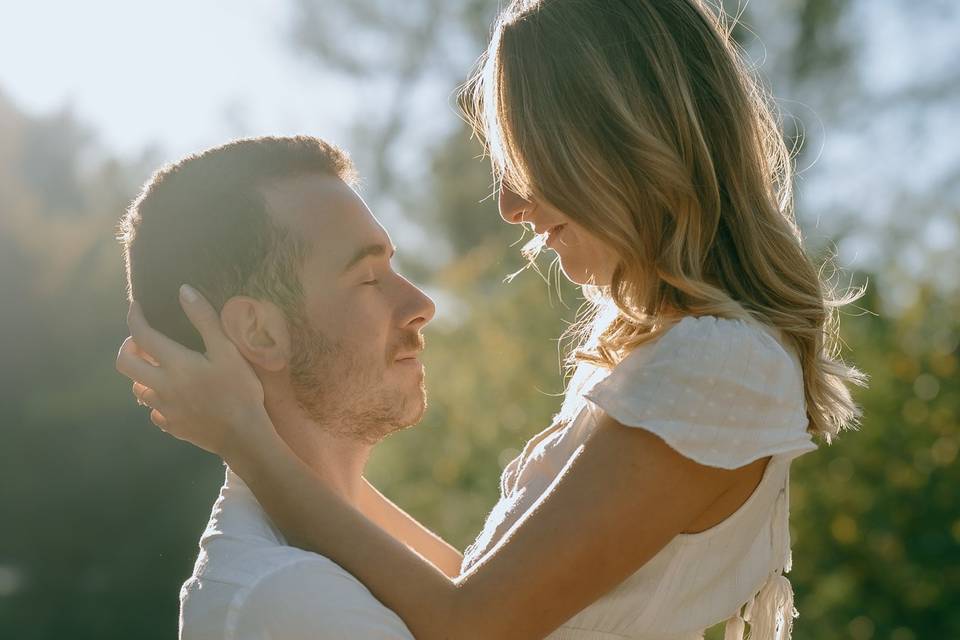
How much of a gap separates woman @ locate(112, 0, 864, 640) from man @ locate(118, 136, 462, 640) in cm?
22

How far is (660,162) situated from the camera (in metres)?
2.35

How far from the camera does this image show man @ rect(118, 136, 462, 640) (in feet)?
9.27

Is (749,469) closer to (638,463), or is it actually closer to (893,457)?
(638,463)

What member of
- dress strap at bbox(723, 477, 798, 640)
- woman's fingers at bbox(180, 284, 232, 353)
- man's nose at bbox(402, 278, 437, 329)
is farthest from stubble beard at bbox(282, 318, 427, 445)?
dress strap at bbox(723, 477, 798, 640)

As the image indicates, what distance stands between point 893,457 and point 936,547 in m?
0.61

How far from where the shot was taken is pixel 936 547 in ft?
24.3

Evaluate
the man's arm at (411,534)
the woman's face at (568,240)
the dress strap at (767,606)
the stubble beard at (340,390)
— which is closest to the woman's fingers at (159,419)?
the stubble beard at (340,390)

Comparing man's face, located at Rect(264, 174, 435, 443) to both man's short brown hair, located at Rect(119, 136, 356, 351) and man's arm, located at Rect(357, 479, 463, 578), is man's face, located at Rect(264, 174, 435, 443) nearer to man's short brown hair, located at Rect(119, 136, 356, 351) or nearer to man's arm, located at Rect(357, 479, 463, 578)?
man's short brown hair, located at Rect(119, 136, 356, 351)

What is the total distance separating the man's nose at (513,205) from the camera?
101 inches

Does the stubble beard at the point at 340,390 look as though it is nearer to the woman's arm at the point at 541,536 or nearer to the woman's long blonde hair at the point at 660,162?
the woman's arm at the point at 541,536

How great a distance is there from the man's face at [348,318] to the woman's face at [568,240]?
0.43m

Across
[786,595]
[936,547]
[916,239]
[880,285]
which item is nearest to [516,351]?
[880,285]

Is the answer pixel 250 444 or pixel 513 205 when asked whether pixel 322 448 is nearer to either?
pixel 250 444

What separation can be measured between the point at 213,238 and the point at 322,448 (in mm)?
568
